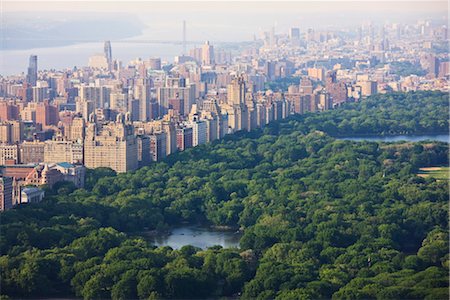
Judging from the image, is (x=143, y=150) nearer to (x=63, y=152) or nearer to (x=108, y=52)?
(x=63, y=152)

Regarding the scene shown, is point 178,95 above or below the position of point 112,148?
above

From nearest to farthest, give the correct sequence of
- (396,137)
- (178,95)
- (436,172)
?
(436,172) → (396,137) → (178,95)

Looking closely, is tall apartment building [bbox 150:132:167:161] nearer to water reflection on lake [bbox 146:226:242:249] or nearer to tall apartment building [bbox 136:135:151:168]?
tall apartment building [bbox 136:135:151:168]

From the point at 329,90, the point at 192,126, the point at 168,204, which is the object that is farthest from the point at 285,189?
the point at 329,90

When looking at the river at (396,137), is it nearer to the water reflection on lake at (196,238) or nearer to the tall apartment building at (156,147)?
the tall apartment building at (156,147)

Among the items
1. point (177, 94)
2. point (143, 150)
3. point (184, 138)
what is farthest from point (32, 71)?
point (143, 150)

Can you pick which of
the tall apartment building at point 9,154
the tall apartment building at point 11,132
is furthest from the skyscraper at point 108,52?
the tall apartment building at point 9,154

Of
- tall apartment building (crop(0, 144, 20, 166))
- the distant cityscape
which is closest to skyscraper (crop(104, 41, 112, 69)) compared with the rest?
the distant cityscape
